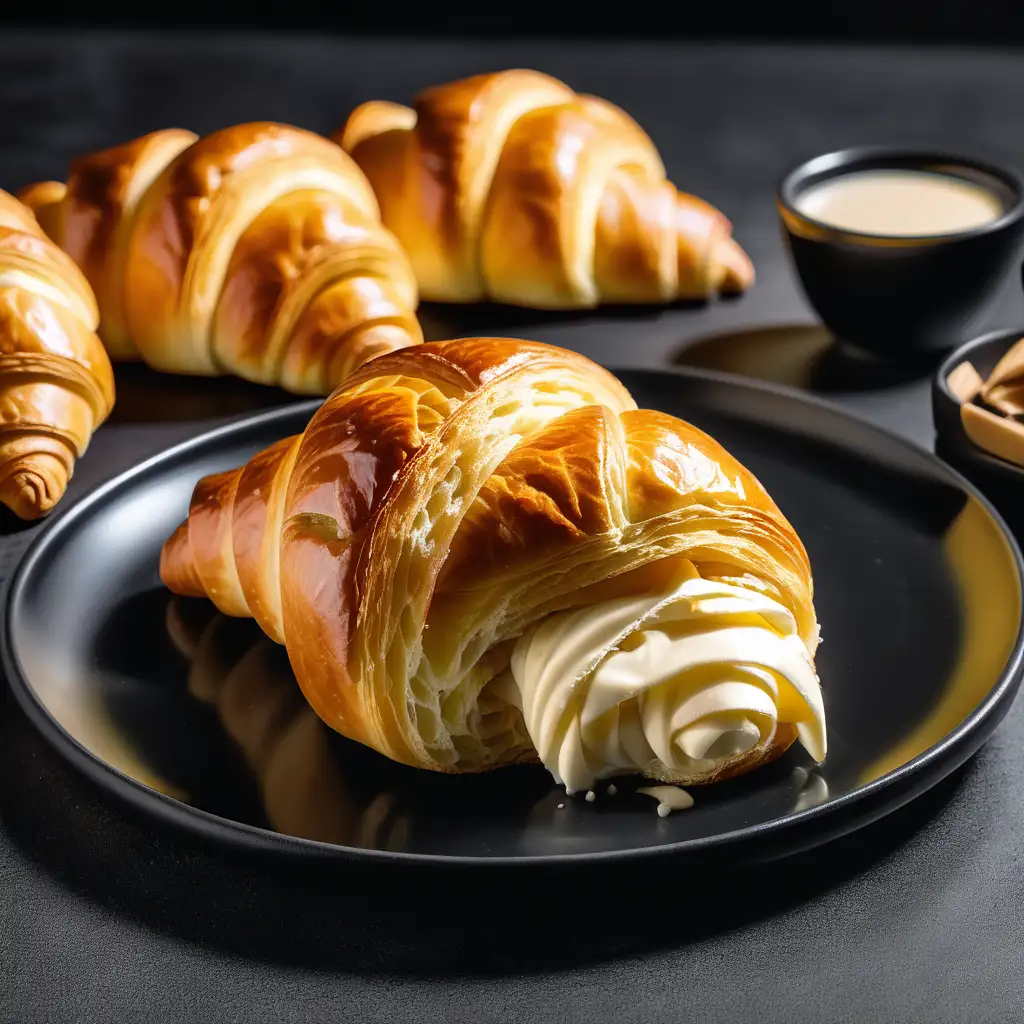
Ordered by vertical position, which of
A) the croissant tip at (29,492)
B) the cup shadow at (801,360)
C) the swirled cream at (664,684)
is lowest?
the cup shadow at (801,360)

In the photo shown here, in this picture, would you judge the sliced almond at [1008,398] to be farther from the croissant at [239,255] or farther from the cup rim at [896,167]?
the croissant at [239,255]

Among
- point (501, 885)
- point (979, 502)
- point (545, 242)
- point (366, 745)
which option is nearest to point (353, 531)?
point (366, 745)

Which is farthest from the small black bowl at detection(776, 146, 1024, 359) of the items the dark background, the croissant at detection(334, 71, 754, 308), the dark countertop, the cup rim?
the dark background

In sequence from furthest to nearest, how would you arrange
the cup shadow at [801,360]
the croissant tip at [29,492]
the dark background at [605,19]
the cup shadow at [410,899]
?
the dark background at [605,19] → the cup shadow at [801,360] → the croissant tip at [29,492] → the cup shadow at [410,899]

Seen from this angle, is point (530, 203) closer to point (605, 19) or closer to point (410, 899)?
point (410, 899)

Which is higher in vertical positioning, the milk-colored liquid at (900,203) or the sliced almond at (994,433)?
the sliced almond at (994,433)

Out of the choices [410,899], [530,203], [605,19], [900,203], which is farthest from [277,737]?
[605,19]

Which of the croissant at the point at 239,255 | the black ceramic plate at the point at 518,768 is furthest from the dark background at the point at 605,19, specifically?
the black ceramic plate at the point at 518,768
